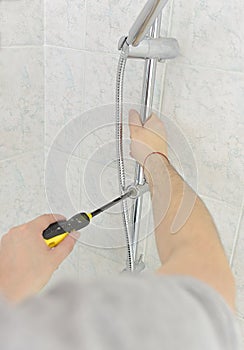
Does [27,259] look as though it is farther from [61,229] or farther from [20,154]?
[20,154]

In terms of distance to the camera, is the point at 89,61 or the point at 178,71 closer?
the point at 178,71

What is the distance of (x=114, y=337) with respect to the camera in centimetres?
30

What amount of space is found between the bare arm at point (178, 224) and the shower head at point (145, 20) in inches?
6.9

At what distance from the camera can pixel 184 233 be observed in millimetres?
625

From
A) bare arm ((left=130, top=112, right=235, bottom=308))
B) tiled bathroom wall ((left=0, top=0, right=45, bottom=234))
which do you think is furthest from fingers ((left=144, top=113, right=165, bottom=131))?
tiled bathroom wall ((left=0, top=0, right=45, bottom=234))

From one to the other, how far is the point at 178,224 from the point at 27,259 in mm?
263

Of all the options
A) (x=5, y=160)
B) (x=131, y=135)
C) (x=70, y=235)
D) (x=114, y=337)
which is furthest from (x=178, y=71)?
(x=114, y=337)

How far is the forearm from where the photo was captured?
0.50 meters

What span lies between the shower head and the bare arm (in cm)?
18

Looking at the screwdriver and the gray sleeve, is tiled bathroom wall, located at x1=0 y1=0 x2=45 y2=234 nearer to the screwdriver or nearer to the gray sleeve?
the screwdriver

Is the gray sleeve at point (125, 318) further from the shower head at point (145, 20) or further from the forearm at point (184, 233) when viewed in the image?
the shower head at point (145, 20)

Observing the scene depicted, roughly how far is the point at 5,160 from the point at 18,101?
0.15 meters

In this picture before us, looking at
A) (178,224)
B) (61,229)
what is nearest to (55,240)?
(61,229)

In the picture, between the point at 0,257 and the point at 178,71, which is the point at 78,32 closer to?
the point at 178,71
